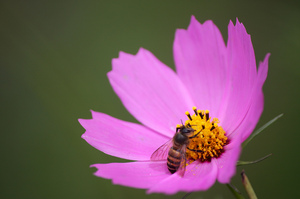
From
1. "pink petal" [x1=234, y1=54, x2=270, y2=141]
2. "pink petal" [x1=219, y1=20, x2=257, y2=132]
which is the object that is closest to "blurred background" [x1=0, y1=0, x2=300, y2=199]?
"pink petal" [x1=219, y1=20, x2=257, y2=132]

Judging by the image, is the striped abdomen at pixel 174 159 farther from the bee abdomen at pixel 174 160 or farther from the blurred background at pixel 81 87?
the blurred background at pixel 81 87

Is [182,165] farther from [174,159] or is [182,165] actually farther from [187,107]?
[187,107]

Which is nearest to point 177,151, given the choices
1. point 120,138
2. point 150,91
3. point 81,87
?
point 120,138

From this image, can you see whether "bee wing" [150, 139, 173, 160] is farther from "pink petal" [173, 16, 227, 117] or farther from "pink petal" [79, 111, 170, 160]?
"pink petal" [173, 16, 227, 117]

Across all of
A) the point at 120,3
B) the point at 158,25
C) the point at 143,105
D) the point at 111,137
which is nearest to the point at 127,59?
the point at 143,105

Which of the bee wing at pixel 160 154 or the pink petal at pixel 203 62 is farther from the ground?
the pink petal at pixel 203 62

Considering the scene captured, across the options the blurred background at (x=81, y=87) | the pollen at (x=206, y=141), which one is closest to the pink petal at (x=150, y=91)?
the pollen at (x=206, y=141)
